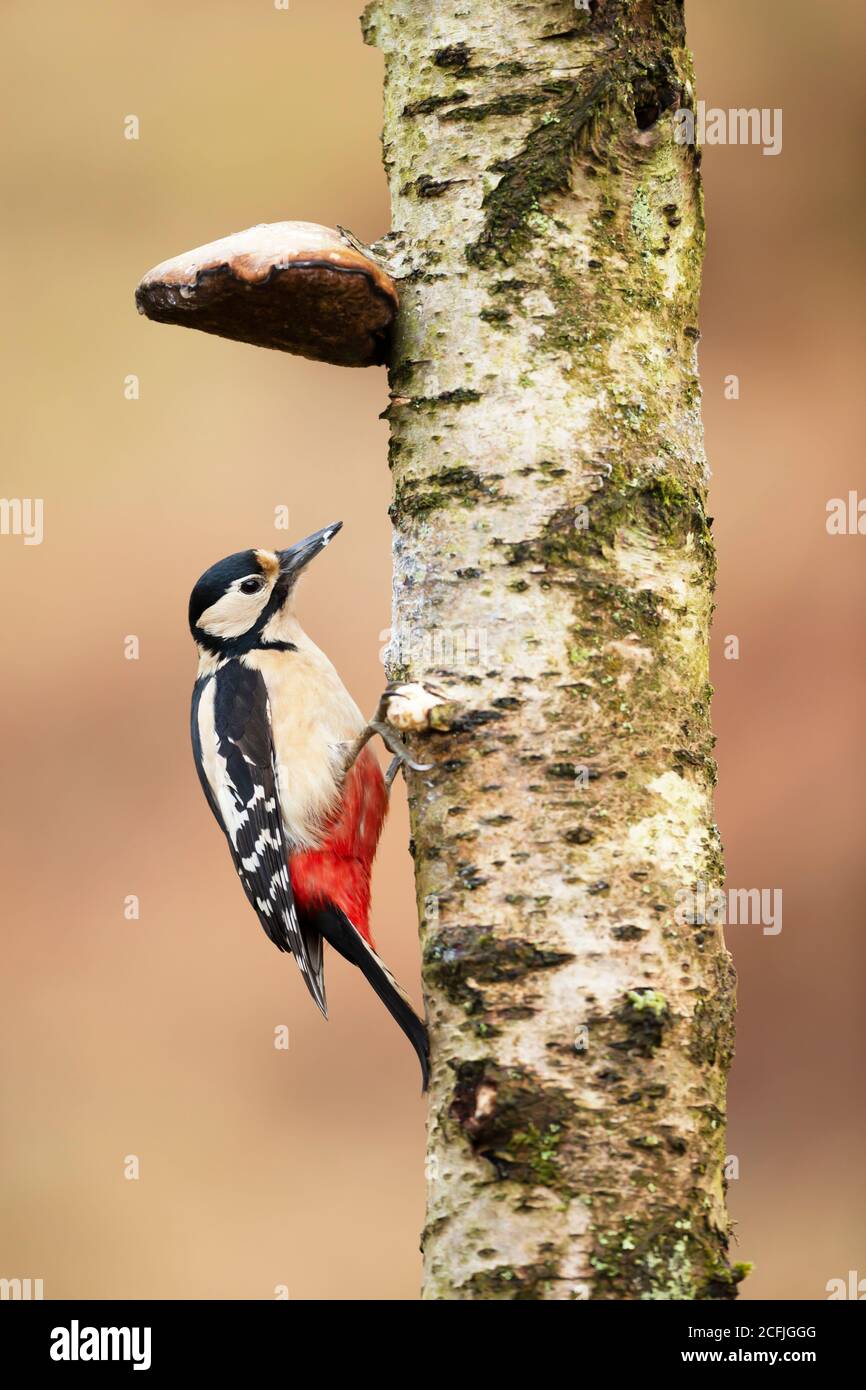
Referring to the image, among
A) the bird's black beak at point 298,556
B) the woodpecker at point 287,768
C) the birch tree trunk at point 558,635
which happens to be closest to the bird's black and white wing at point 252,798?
the woodpecker at point 287,768

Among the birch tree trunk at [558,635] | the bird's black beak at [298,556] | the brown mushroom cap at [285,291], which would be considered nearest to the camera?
the birch tree trunk at [558,635]

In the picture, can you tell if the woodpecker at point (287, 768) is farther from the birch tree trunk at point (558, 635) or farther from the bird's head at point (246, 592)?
the birch tree trunk at point (558, 635)

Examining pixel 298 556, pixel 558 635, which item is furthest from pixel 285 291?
pixel 298 556

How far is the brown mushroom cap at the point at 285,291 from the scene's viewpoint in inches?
63.6

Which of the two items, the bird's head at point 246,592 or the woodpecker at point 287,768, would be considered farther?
the bird's head at point 246,592

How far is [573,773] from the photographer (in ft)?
4.87

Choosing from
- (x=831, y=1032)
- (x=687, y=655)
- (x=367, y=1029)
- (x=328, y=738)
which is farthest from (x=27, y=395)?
(x=687, y=655)

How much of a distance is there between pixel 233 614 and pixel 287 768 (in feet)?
1.17

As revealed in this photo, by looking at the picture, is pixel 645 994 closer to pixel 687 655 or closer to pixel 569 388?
pixel 687 655

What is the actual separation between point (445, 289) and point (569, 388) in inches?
7.9

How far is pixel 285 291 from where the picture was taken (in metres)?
1.64

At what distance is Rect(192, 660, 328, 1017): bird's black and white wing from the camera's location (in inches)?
99.7

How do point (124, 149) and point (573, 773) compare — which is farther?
point (124, 149)

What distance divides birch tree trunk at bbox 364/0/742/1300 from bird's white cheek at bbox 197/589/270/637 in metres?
1.07
